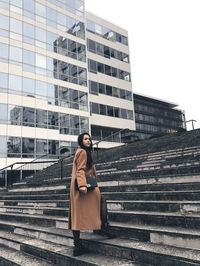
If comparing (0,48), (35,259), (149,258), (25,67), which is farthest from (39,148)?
(149,258)

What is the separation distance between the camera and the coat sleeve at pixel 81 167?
3502 mm

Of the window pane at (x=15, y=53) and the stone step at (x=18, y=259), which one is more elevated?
the window pane at (x=15, y=53)

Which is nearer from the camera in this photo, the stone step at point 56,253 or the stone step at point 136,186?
the stone step at point 56,253

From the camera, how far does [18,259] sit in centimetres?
410

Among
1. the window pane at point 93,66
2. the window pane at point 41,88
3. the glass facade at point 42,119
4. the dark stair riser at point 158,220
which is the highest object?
the window pane at point 93,66

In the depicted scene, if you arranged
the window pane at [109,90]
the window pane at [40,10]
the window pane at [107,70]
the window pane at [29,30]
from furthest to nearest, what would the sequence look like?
1. the window pane at [107,70]
2. the window pane at [109,90]
3. the window pane at [40,10]
4. the window pane at [29,30]

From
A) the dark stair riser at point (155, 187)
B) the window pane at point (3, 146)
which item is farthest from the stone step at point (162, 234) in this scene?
the window pane at point (3, 146)

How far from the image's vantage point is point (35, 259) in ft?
13.4

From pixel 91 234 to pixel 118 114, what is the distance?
2816cm

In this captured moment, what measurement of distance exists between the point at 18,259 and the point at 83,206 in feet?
5.77

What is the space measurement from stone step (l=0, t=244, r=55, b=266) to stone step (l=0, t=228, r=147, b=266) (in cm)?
6

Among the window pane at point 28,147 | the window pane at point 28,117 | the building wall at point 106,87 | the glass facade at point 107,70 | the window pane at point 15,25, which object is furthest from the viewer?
the glass facade at point 107,70

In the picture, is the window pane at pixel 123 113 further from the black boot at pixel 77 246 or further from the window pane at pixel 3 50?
the black boot at pixel 77 246

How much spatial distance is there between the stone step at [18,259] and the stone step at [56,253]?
0.21 feet
